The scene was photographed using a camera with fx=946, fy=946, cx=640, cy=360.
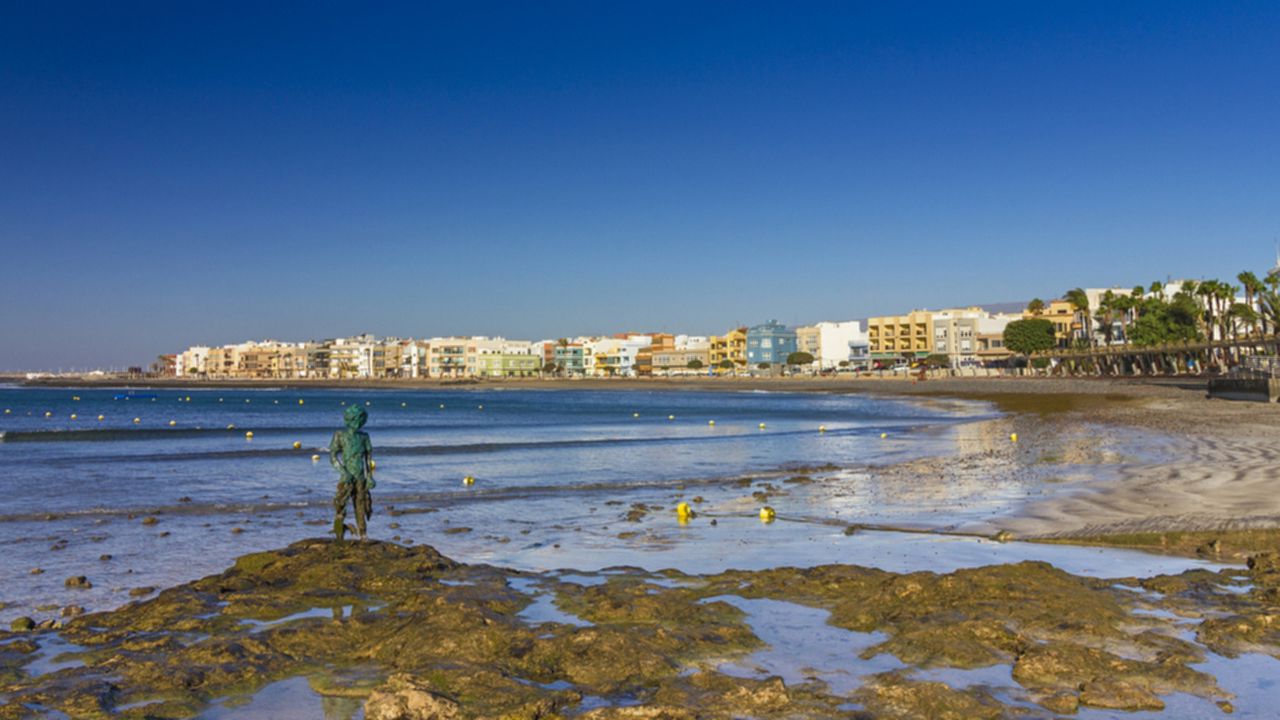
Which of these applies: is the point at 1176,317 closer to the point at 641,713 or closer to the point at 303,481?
the point at 303,481

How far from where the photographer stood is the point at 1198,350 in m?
110

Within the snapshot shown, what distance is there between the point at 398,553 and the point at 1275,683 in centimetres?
935

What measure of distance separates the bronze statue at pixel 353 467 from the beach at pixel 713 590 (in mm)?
863

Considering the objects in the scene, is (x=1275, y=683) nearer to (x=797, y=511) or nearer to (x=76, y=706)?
(x=76, y=706)

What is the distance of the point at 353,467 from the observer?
12.9 metres

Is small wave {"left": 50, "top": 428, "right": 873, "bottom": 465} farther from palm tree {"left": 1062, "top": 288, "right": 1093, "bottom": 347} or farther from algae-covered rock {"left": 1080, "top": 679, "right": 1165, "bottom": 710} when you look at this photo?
palm tree {"left": 1062, "top": 288, "right": 1093, "bottom": 347}

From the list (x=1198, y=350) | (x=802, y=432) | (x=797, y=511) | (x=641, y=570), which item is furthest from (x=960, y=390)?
(x=641, y=570)

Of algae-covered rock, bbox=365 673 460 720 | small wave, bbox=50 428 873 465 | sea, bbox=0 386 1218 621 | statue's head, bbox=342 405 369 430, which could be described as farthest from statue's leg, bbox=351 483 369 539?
small wave, bbox=50 428 873 465

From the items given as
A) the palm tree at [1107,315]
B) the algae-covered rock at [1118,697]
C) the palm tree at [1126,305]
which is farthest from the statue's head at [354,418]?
the palm tree at [1107,315]

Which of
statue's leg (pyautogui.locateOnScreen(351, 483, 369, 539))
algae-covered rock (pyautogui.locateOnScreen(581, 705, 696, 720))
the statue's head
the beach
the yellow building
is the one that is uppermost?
the yellow building

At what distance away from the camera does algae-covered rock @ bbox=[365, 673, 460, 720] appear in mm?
6613

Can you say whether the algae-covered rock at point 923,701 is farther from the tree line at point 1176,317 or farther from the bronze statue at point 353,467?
the tree line at point 1176,317

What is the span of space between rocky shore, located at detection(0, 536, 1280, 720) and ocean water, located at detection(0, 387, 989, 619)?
2685mm

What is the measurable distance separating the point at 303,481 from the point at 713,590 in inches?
681
